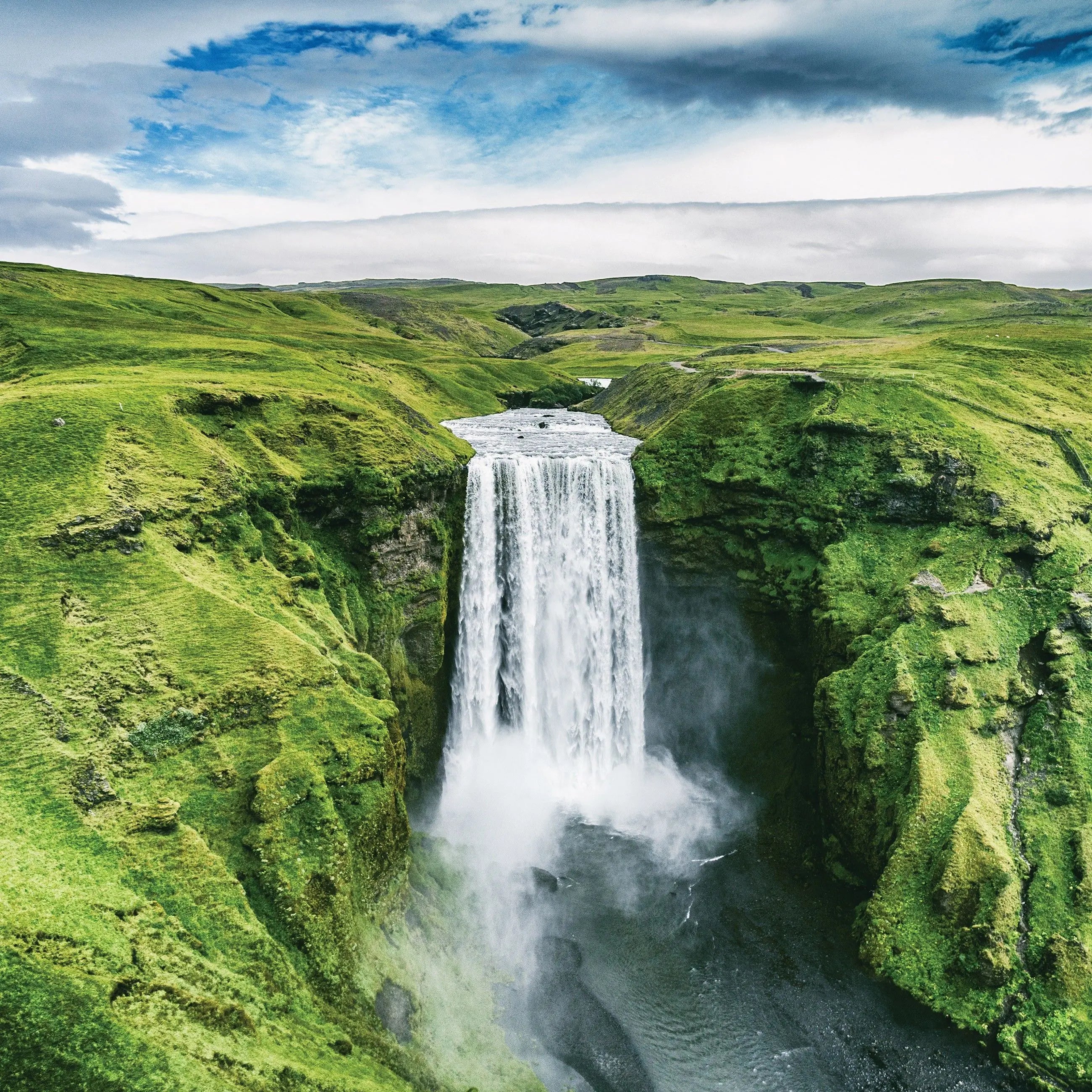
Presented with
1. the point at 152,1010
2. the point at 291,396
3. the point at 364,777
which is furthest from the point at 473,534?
the point at 152,1010

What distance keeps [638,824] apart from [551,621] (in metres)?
8.22

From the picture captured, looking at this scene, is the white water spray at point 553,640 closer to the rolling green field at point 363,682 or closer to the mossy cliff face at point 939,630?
the rolling green field at point 363,682

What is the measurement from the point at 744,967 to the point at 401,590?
51.7 feet

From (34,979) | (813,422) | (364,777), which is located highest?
(813,422)

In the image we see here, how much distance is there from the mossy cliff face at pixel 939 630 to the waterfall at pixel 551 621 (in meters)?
3.20

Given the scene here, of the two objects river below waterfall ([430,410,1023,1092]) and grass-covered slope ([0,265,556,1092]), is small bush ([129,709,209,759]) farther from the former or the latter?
river below waterfall ([430,410,1023,1092])

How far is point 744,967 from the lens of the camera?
64.3 ft

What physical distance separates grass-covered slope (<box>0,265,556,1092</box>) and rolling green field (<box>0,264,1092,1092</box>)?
0.07 m

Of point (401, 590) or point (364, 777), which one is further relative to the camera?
point (401, 590)

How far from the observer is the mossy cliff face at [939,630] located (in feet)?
59.5

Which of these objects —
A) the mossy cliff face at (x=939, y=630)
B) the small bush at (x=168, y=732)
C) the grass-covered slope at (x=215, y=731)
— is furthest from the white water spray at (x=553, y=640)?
the small bush at (x=168, y=732)

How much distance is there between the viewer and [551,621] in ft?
93.4

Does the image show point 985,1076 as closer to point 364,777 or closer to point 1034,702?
point 1034,702

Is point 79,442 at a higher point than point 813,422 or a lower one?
lower
